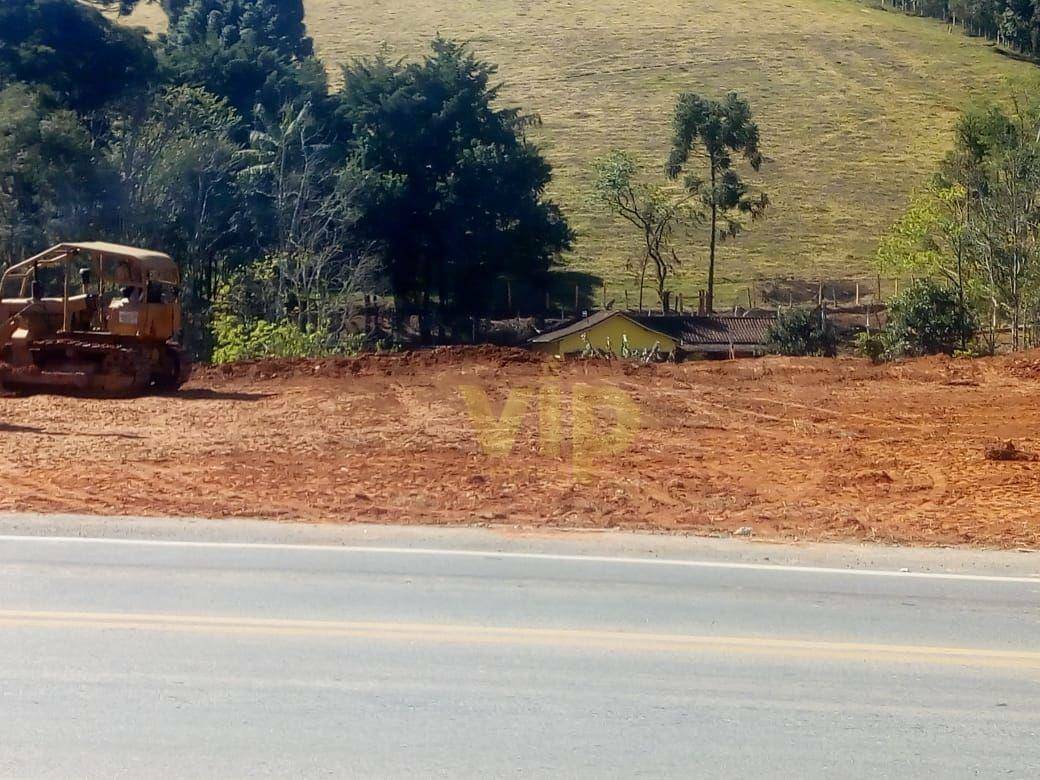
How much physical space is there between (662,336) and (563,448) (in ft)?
69.7

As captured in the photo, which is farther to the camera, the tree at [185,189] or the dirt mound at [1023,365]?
the tree at [185,189]

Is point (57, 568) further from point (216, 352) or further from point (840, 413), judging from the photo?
point (216, 352)

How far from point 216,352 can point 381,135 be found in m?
17.6

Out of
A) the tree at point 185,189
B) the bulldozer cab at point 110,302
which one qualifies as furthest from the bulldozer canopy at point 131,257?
the tree at point 185,189

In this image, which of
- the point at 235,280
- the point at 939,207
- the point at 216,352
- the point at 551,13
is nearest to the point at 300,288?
the point at 235,280

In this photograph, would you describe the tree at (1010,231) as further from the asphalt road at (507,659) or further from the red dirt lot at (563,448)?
the asphalt road at (507,659)

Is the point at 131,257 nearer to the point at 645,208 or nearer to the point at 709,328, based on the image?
the point at 709,328

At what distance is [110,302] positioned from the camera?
75.3 feet

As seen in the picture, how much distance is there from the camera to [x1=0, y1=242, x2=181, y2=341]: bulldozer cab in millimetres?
21547

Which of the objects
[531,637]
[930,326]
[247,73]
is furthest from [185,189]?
[531,637]

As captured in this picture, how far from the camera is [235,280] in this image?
39594 millimetres

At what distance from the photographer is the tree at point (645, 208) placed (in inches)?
1933

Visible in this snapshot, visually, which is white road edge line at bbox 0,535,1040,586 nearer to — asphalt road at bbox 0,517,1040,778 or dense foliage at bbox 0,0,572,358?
asphalt road at bbox 0,517,1040,778

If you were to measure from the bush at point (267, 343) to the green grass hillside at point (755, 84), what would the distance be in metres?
23.6
